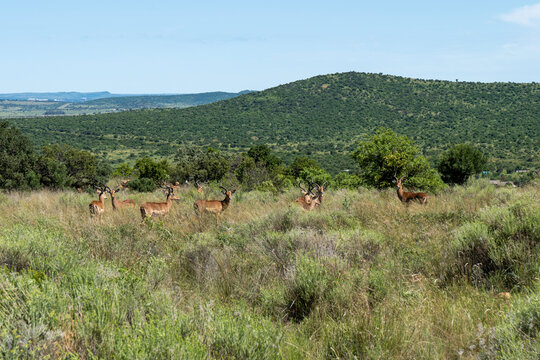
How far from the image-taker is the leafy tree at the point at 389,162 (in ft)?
80.1

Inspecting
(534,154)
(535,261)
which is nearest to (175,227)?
(535,261)

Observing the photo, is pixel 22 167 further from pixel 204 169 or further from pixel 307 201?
pixel 307 201

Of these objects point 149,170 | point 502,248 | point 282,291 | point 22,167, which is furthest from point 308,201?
point 149,170

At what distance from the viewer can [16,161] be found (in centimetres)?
2225

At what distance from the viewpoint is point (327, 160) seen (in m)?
82.8

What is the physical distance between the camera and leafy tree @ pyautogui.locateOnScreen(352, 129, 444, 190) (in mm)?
24406

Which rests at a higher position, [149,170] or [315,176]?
[315,176]

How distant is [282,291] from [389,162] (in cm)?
2126

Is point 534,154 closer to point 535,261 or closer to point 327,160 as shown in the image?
point 327,160

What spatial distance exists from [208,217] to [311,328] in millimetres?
5323

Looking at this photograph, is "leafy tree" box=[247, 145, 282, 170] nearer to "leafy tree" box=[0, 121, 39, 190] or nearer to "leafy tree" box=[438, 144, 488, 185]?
Result: "leafy tree" box=[438, 144, 488, 185]

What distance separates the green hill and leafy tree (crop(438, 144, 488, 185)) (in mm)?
25654

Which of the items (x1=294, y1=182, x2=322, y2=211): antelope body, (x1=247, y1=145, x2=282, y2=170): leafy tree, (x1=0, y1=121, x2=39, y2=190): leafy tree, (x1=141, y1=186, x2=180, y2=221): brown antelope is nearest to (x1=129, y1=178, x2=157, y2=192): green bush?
(x1=0, y1=121, x2=39, y2=190): leafy tree

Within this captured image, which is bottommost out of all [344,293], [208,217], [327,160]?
[327,160]
